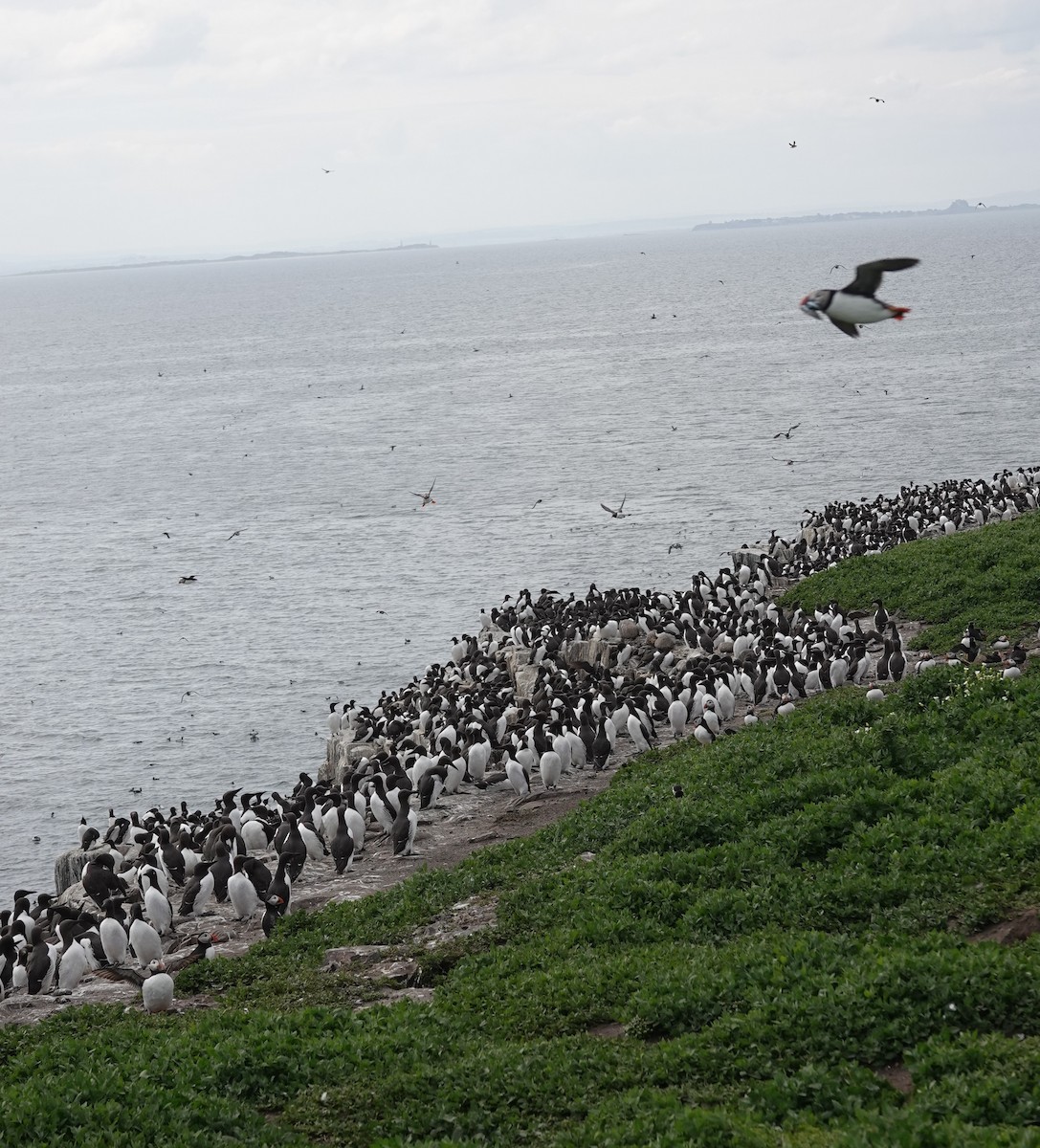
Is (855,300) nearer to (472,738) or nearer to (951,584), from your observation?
(472,738)

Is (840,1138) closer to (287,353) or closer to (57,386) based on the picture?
(57,386)

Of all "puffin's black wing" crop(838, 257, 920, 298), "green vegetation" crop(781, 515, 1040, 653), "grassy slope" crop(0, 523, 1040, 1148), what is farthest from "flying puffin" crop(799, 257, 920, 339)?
"green vegetation" crop(781, 515, 1040, 653)

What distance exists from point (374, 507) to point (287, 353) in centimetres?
9012

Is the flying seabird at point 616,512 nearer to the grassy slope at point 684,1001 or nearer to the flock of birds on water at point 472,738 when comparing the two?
the flock of birds on water at point 472,738

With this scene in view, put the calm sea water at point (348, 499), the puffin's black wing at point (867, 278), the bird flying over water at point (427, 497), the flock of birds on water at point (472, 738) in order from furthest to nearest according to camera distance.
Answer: the bird flying over water at point (427, 497)
the calm sea water at point (348, 499)
the flock of birds on water at point (472, 738)
the puffin's black wing at point (867, 278)

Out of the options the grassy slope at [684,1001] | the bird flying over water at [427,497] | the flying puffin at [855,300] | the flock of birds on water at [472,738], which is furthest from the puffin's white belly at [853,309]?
the bird flying over water at [427,497]

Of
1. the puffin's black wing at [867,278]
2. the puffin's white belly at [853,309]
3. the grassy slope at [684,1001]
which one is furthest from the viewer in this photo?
the grassy slope at [684,1001]

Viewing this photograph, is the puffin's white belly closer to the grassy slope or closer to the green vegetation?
the grassy slope

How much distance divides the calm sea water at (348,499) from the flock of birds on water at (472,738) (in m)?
5.82

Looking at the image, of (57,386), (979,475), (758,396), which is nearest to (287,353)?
(57,386)

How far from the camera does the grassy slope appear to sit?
35.2ft

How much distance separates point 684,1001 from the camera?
40.9 feet

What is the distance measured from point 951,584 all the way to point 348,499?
4499 centimetres

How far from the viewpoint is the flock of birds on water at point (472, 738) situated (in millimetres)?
19172
